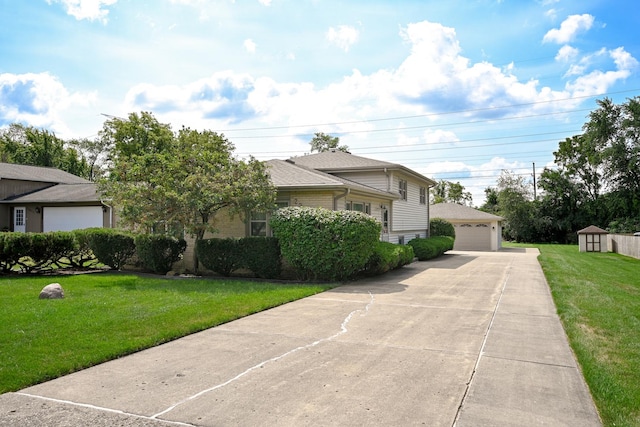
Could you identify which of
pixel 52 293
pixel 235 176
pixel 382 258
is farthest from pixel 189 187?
pixel 382 258

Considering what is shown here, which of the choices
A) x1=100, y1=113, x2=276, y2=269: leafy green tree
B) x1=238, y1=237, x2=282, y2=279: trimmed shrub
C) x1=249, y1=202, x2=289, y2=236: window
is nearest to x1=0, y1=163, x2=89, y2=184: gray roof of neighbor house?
x1=100, y1=113, x2=276, y2=269: leafy green tree

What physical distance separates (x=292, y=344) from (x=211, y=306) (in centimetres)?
296

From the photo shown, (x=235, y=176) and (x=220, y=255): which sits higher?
(x=235, y=176)

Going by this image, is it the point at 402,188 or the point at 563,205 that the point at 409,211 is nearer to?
the point at 402,188

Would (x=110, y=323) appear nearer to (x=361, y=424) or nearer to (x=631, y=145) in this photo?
(x=361, y=424)

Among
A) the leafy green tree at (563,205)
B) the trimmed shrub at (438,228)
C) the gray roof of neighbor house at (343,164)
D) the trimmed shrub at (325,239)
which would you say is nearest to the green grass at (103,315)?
the trimmed shrub at (325,239)

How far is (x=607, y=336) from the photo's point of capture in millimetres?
6500

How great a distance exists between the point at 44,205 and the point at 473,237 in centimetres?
2778

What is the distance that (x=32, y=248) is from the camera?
1352 cm

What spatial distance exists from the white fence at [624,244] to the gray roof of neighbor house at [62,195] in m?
28.6

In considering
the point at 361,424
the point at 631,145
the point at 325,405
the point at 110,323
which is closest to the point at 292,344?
the point at 325,405

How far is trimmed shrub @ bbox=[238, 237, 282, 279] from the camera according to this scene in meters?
12.8

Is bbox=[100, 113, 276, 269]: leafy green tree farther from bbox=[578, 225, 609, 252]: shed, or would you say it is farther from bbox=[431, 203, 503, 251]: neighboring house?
bbox=[578, 225, 609, 252]: shed

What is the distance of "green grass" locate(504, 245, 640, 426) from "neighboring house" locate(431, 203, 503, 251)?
18185mm
